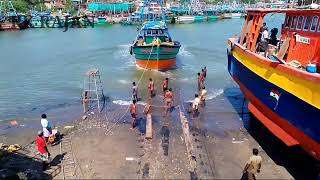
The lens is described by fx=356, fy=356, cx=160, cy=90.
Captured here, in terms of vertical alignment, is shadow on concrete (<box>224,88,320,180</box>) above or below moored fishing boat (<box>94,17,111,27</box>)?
above

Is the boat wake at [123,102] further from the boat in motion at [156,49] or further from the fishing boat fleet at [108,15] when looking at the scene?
the fishing boat fleet at [108,15]

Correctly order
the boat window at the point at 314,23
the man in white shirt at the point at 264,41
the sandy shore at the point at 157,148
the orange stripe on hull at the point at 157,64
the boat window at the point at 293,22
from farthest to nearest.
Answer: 1. the orange stripe on hull at the point at 157,64
2. the man in white shirt at the point at 264,41
3. the boat window at the point at 293,22
4. the boat window at the point at 314,23
5. the sandy shore at the point at 157,148

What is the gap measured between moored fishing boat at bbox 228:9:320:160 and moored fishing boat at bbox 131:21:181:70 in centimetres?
1117

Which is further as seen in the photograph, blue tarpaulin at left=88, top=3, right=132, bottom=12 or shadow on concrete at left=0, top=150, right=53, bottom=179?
blue tarpaulin at left=88, top=3, right=132, bottom=12

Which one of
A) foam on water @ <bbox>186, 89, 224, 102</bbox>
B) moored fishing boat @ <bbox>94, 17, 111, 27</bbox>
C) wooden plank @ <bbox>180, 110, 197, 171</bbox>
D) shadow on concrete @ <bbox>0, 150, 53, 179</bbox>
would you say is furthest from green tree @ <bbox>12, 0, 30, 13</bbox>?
shadow on concrete @ <bbox>0, 150, 53, 179</bbox>

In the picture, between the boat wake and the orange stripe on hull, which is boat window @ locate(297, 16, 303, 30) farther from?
the orange stripe on hull

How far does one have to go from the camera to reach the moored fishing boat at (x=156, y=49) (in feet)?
87.4

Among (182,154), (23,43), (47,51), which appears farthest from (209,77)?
(23,43)

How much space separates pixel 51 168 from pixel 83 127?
397 centimetres

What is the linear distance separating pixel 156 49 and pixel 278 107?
51.8 ft

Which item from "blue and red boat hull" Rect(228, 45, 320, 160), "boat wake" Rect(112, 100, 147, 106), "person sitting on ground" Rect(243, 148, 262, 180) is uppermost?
"blue and red boat hull" Rect(228, 45, 320, 160)

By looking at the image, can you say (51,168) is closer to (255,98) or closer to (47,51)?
(255,98)

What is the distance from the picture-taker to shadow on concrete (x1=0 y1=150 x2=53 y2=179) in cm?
1093

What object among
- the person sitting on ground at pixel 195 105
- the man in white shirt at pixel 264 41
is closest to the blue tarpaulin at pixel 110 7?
the person sitting on ground at pixel 195 105
